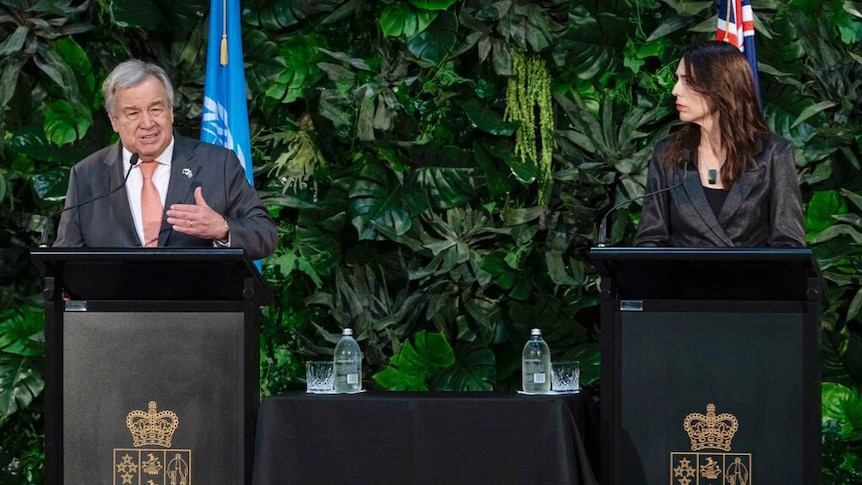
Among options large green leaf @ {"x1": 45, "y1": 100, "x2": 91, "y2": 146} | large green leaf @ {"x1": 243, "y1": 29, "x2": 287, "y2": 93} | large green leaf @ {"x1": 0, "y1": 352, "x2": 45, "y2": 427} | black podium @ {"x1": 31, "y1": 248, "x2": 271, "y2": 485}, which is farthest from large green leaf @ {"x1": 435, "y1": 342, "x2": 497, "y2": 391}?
black podium @ {"x1": 31, "y1": 248, "x2": 271, "y2": 485}

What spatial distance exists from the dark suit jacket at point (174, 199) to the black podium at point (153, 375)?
1.06 ft

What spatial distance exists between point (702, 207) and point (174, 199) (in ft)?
5.15

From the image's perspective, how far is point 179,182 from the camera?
3.71 meters

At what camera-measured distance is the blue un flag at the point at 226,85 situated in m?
5.30

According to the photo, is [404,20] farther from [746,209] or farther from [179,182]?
[746,209]

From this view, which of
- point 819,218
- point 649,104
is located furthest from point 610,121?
point 819,218

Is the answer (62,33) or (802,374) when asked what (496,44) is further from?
(802,374)

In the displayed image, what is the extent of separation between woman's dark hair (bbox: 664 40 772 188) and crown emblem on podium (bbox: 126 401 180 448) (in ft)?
5.37

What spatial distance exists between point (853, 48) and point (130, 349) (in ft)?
12.1

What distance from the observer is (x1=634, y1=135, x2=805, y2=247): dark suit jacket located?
3.54m

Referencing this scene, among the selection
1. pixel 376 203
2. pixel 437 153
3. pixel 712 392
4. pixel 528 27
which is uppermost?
pixel 528 27

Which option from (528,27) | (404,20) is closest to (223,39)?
(404,20)

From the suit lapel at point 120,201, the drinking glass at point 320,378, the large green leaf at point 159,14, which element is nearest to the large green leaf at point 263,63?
the large green leaf at point 159,14

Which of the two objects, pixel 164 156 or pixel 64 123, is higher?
pixel 64 123
